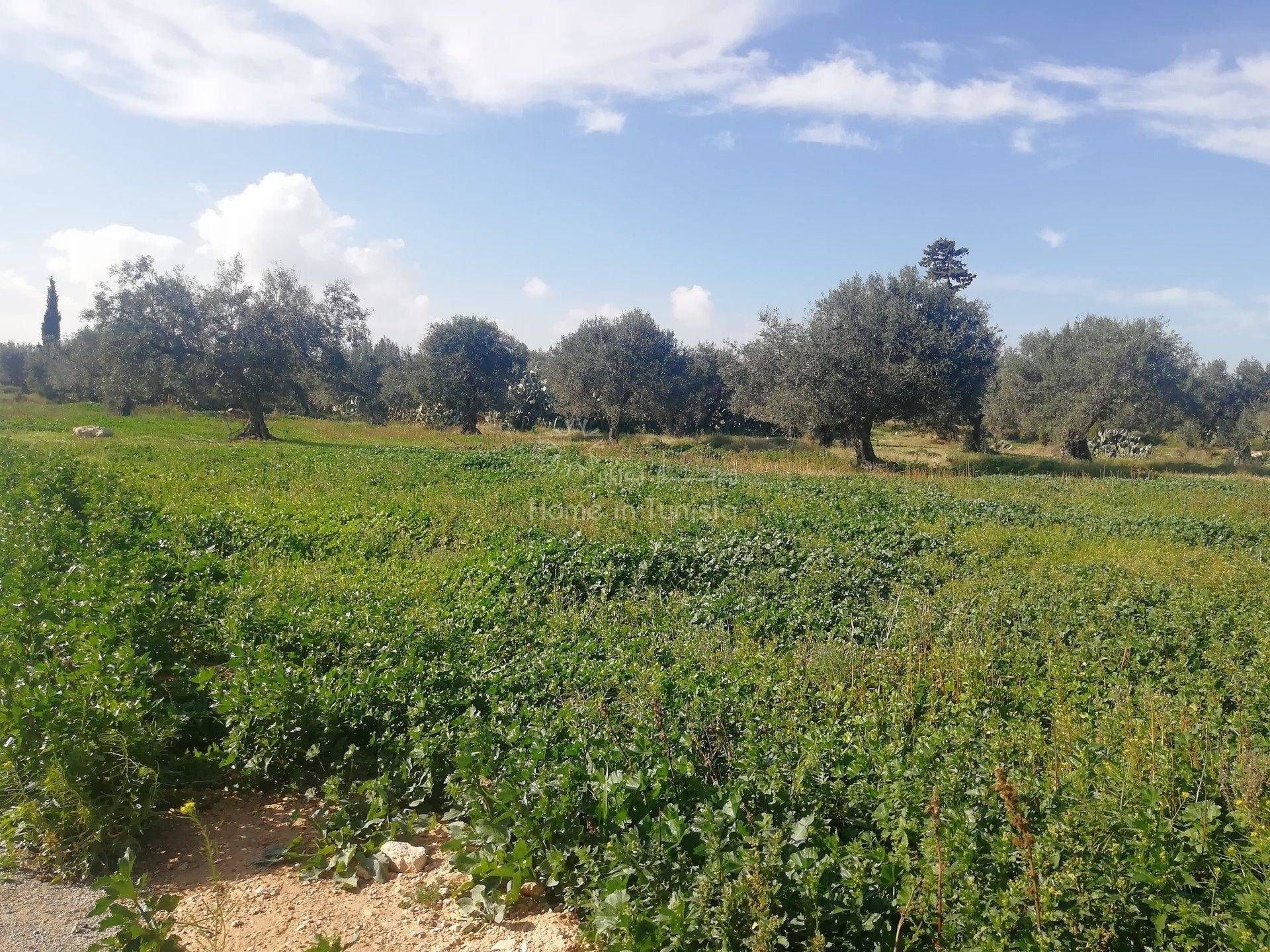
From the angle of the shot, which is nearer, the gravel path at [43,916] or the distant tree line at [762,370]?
the gravel path at [43,916]

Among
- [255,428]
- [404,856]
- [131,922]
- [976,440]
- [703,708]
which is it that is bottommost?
[404,856]

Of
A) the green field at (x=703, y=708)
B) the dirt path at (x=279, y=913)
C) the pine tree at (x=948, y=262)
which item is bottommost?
the dirt path at (x=279, y=913)

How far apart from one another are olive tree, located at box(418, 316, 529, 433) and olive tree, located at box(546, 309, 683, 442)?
4584 mm

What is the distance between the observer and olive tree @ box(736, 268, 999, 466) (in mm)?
27266

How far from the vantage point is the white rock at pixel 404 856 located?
445 centimetres

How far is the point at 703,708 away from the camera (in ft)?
17.4

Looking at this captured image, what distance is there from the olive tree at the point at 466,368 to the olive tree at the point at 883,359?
20.7 meters

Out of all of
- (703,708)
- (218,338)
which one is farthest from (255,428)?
(703,708)

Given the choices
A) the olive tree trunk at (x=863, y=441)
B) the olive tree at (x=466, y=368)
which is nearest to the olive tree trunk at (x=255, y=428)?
the olive tree at (x=466, y=368)

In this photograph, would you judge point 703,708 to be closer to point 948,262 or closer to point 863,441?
point 863,441

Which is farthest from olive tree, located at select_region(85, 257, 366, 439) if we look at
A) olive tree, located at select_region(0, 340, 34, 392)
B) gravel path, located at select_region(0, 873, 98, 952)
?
olive tree, located at select_region(0, 340, 34, 392)

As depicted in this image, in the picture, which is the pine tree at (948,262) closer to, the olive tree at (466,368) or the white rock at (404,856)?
the olive tree at (466,368)

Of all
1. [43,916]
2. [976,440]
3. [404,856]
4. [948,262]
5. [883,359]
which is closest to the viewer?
[43,916]

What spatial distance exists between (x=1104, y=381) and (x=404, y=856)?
36197mm
